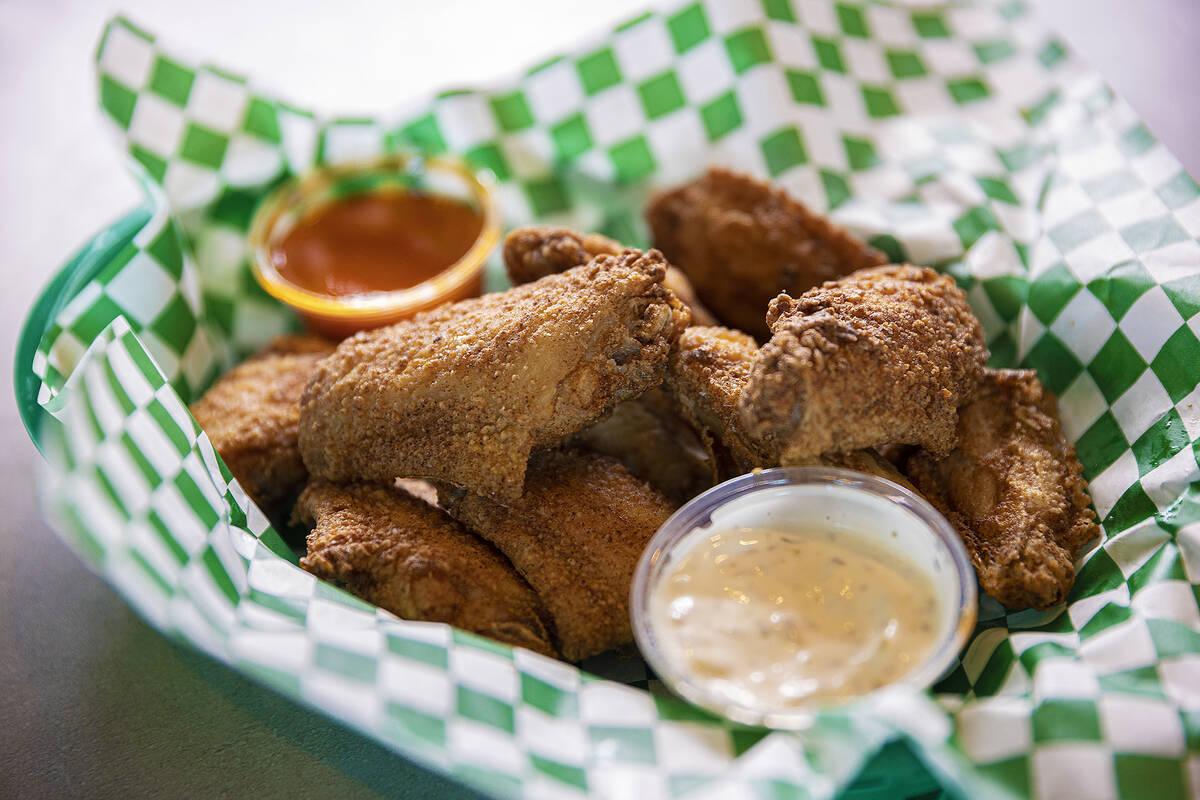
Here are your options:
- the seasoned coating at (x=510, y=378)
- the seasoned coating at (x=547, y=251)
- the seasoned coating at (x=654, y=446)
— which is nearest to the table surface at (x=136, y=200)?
the seasoned coating at (x=510, y=378)

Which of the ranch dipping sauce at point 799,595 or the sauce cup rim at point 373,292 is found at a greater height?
the sauce cup rim at point 373,292

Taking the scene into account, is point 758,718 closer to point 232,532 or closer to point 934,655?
point 934,655

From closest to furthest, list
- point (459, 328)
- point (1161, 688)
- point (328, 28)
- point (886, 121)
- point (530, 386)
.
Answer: point (1161, 688) → point (530, 386) → point (459, 328) → point (886, 121) → point (328, 28)

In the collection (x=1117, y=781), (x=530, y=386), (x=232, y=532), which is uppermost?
(x=530, y=386)

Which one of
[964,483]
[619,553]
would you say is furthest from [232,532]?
[964,483]

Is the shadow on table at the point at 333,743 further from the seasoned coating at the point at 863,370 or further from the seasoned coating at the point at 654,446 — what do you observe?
the seasoned coating at the point at 863,370
